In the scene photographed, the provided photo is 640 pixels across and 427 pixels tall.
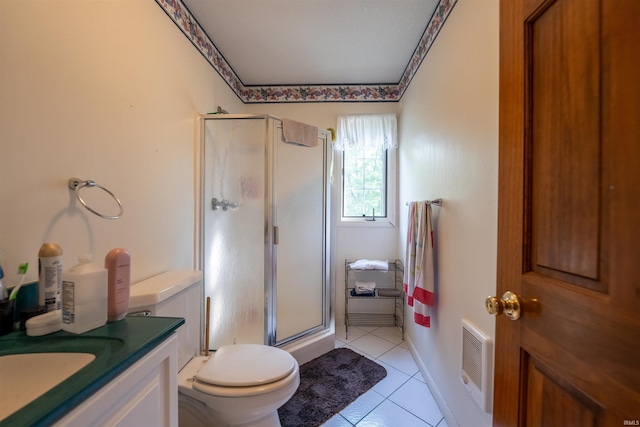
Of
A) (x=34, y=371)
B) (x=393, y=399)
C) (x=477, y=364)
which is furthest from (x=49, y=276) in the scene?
(x=393, y=399)

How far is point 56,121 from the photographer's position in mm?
879

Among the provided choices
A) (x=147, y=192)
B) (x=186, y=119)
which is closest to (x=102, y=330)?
(x=147, y=192)

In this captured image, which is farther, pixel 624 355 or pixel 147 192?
pixel 147 192

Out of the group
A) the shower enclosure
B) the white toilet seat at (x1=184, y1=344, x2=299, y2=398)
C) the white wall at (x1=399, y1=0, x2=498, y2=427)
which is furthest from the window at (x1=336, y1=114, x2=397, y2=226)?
the white toilet seat at (x1=184, y1=344, x2=299, y2=398)

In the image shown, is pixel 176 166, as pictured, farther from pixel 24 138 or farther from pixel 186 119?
pixel 24 138

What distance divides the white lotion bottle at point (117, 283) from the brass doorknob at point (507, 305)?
106cm

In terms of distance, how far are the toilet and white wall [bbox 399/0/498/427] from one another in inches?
34.3

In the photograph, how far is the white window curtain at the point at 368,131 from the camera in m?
2.64

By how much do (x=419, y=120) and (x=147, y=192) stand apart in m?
1.88

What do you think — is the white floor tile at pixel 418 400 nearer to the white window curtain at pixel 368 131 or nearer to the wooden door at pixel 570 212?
the wooden door at pixel 570 212

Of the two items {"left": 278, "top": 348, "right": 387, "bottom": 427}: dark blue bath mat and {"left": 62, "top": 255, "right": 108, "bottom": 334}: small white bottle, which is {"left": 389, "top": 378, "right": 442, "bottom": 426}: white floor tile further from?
{"left": 62, "top": 255, "right": 108, "bottom": 334}: small white bottle

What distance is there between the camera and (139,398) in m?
0.64

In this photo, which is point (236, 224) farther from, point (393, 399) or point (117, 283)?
point (393, 399)

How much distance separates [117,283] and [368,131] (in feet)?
7.84
